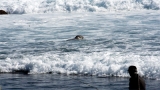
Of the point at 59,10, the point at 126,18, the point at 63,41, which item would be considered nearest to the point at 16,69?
the point at 63,41

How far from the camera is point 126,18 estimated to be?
27.4m

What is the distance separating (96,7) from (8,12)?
268 inches

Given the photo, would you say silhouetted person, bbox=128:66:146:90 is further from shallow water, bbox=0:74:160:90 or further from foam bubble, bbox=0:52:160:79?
foam bubble, bbox=0:52:160:79

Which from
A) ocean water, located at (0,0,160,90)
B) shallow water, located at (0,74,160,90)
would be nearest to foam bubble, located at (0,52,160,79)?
ocean water, located at (0,0,160,90)

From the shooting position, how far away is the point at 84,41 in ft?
68.3

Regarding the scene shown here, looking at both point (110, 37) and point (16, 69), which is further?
point (110, 37)

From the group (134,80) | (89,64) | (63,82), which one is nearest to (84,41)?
(89,64)

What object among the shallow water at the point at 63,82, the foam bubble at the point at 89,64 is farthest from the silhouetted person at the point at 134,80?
the foam bubble at the point at 89,64

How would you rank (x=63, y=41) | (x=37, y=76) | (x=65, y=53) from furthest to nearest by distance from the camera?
1. (x=63, y=41)
2. (x=65, y=53)
3. (x=37, y=76)

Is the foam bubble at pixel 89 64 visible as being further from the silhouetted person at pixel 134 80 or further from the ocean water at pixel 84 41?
the silhouetted person at pixel 134 80

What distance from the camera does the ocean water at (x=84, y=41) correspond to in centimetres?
1467

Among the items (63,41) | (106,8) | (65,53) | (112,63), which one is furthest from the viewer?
(106,8)

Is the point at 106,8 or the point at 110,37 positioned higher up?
the point at 106,8

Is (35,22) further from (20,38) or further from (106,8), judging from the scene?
(106,8)
